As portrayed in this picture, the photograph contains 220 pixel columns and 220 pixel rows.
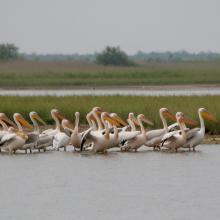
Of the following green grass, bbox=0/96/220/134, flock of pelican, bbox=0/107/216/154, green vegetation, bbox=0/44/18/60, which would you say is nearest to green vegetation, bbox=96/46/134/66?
green vegetation, bbox=0/44/18/60

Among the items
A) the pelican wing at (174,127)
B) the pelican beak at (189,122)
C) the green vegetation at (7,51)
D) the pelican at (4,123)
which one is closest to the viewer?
the pelican at (4,123)

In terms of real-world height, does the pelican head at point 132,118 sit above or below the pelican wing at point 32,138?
above

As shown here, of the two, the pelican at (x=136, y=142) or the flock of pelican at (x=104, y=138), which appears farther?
the pelican at (x=136, y=142)

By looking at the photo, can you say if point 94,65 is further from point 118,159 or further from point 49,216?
point 49,216

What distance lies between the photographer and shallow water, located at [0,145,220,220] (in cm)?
1297

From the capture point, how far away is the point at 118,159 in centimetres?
1784

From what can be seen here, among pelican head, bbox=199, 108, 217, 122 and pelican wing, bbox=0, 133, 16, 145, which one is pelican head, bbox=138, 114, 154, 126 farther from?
pelican wing, bbox=0, 133, 16, 145

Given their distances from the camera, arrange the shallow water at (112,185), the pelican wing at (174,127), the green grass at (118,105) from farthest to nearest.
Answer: the green grass at (118,105) → the pelican wing at (174,127) → the shallow water at (112,185)

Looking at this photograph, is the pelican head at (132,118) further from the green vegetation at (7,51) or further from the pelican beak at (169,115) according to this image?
the green vegetation at (7,51)

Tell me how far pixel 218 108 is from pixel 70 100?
4544mm

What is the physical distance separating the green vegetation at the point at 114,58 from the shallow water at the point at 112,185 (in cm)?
5128

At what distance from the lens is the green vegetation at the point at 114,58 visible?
70256 millimetres

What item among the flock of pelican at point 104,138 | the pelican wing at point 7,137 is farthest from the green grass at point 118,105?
the pelican wing at point 7,137

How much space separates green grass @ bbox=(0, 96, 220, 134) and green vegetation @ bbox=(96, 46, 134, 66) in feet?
146
